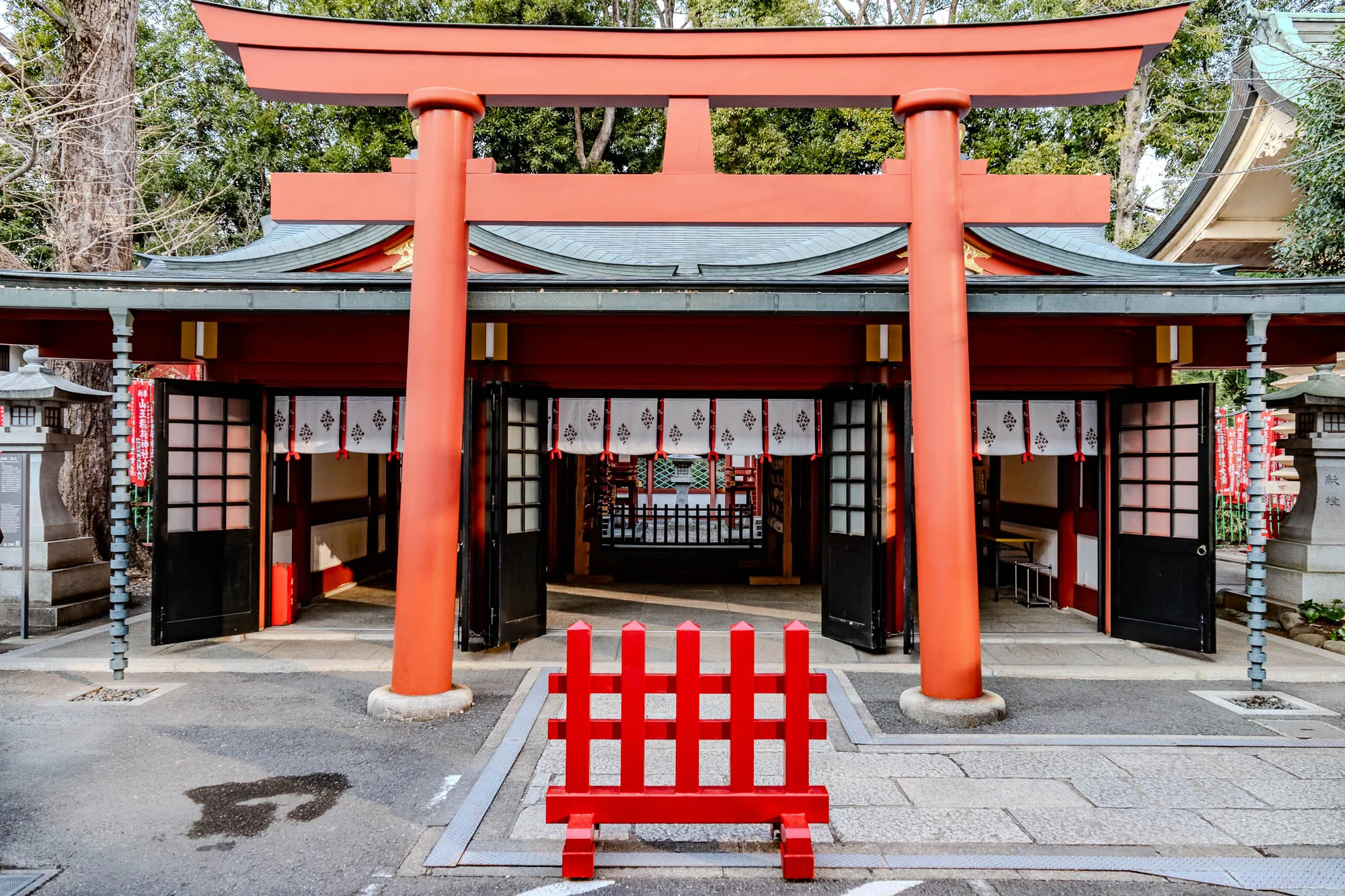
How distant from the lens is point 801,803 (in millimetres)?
3496

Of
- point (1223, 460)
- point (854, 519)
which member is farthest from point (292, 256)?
point (1223, 460)

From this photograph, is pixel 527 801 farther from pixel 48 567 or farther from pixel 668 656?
pixel 48 567

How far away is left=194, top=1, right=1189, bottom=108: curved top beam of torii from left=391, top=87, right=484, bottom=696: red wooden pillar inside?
1.31 feet

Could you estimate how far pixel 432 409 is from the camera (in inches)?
217

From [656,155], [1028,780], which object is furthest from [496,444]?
[656,155]

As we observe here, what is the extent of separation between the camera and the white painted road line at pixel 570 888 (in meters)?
3.27

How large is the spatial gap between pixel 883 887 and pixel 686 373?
565 cm

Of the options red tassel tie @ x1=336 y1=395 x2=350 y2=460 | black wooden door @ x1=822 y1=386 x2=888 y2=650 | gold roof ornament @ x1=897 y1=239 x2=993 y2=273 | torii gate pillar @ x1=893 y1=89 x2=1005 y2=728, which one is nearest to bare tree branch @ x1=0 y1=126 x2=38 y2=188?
red tassel tie @ x1=336 y1=395 x2=350 y2=460

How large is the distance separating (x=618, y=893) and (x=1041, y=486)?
29.2 ft

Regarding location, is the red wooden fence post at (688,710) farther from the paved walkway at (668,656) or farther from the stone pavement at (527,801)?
the paved walkway at (668,656)

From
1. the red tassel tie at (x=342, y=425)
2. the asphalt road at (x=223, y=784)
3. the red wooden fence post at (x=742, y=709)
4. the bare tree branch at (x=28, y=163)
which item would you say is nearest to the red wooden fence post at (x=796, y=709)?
the red wooden fence post at (x=742, y=709)

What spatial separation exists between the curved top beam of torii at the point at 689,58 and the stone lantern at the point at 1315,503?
520 centimetres

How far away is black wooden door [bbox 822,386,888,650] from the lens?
7242mm

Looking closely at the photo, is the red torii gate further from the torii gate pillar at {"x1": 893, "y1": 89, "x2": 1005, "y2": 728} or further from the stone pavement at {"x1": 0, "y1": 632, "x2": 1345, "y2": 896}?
the stone pavement at {"x1": 0, "y1": 632, "x2": 1345, "y2": 896}
